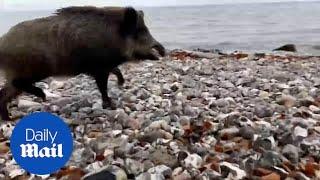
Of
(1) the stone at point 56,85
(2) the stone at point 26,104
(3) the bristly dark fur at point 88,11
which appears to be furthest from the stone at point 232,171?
(1) the stone at point 56,85

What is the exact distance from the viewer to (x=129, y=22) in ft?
22.0

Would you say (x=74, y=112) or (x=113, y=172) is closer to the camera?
(x=113, y=172)

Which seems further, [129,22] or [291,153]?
[129,22]

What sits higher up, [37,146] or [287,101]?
[37,146]

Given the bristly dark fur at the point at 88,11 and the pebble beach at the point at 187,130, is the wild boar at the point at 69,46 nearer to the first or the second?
the bristly dark fur at the point at 88,11

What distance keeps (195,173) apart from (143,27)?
10.5 feet

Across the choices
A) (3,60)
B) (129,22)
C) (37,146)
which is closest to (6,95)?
(3,60)

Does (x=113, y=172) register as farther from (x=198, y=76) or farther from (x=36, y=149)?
(x=198, y=76)

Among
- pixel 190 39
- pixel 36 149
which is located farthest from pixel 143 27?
pixel 190 39

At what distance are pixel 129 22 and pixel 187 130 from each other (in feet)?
6.27

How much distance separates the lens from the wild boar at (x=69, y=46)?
6262mm

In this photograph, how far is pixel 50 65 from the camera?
6.36 metres

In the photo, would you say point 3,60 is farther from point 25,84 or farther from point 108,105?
point 108,105

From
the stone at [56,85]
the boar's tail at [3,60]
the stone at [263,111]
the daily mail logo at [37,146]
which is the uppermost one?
the daily mail logo at [37,146]
